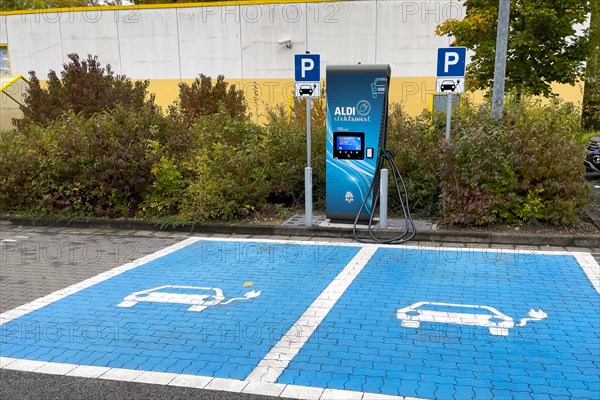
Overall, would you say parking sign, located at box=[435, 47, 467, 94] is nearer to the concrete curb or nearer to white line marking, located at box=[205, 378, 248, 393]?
the concrete curb

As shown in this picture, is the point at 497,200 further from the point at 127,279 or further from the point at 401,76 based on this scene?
the point at 401,76

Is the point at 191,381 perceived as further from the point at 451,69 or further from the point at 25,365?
the point at 451,69

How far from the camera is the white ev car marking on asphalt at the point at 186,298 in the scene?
5148 millimetres

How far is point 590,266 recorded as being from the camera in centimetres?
621

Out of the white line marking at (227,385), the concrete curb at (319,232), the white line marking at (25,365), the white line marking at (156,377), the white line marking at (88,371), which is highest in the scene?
the concrete curb at (319,232)

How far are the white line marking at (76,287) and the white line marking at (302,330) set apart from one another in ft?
8.67

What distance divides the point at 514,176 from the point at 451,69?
72.2 inches

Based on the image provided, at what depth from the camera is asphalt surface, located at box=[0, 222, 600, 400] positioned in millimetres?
3488

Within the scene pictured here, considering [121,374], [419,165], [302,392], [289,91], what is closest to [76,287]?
[121,374]

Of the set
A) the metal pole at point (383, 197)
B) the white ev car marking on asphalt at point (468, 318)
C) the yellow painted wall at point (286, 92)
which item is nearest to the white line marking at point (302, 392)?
the white ev car marking on asphalt at point (468, 318)

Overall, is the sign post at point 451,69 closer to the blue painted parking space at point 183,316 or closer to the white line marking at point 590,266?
the white line marking at point 590,266

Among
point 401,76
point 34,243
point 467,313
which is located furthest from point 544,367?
point 401,76

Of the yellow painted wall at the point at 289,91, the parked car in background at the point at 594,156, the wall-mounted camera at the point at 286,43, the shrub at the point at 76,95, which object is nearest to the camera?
the shrub at the point at 76,95

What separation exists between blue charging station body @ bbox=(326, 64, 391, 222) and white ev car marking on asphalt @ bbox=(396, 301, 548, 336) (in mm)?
3367
